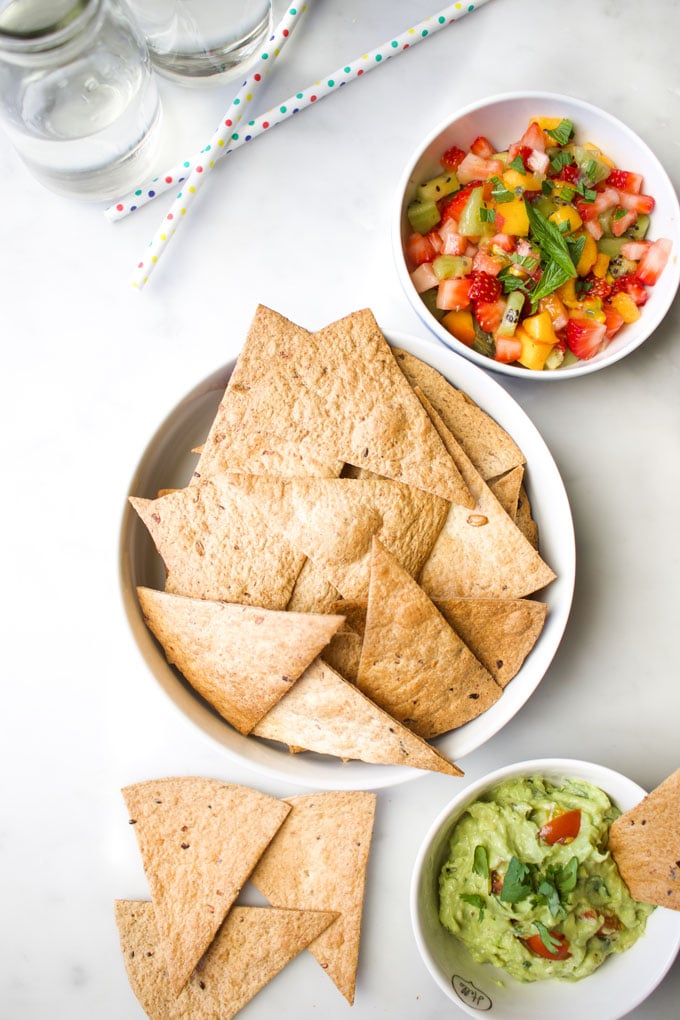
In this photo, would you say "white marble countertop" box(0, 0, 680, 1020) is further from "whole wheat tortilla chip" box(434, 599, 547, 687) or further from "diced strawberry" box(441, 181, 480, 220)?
"whole wheat tortilla chip" box(434, 599, 547, 687)

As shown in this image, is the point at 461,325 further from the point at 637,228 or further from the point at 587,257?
the point at 637,228

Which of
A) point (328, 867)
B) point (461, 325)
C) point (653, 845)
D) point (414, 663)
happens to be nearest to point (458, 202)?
point (461, 325)

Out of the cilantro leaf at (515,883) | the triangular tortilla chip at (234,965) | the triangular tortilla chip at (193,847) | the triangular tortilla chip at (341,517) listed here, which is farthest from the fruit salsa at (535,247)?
the triangular tortilla chip at (234,965)

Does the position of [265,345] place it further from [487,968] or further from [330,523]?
[487,968]

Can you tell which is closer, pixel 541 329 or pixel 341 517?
pixel 341 517

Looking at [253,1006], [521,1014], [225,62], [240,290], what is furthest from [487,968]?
[225,62]

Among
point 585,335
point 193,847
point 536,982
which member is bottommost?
point 536,982

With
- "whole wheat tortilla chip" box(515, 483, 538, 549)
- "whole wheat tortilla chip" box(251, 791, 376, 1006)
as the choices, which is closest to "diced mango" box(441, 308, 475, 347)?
"whole wheat tortilla chip" box(515, 483, 538, 549)
